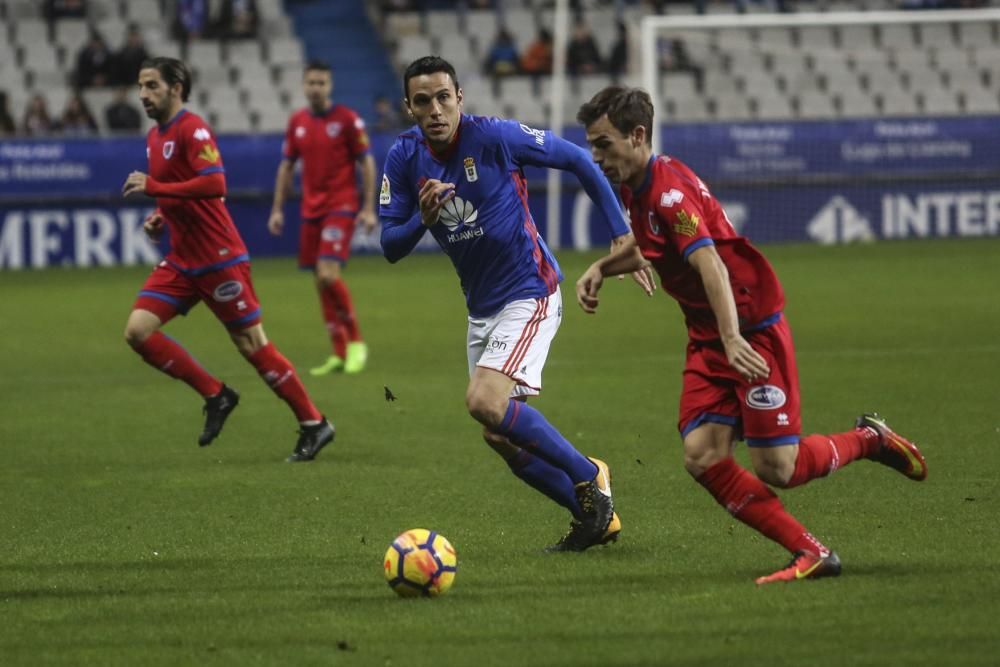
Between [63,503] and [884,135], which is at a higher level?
[63,503]

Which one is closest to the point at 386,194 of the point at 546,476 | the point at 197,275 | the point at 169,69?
the point at 546,476

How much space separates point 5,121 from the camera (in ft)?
78.5

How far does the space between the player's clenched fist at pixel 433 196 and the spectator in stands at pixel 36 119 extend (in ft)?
61.3

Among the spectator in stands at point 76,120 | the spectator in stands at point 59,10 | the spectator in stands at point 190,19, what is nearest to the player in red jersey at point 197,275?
the spectator in stands at point 76,120

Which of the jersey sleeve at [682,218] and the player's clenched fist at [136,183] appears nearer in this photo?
the jersey sleeve at [682,218]

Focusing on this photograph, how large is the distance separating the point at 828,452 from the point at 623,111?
1462mm

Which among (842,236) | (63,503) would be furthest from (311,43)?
(63,503)

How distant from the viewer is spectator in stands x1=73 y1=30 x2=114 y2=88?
25.3 meters

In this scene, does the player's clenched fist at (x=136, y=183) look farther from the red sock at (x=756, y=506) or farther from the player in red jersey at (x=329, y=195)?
the player in red jersey at (x=329, y=195)

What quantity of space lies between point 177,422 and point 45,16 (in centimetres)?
1759

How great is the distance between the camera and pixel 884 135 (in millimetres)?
24875

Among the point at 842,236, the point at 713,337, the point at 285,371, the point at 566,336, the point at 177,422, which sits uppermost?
the point at 713,337

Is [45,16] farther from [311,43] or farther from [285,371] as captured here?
[285,371]

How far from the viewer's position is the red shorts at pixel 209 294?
9.38m
